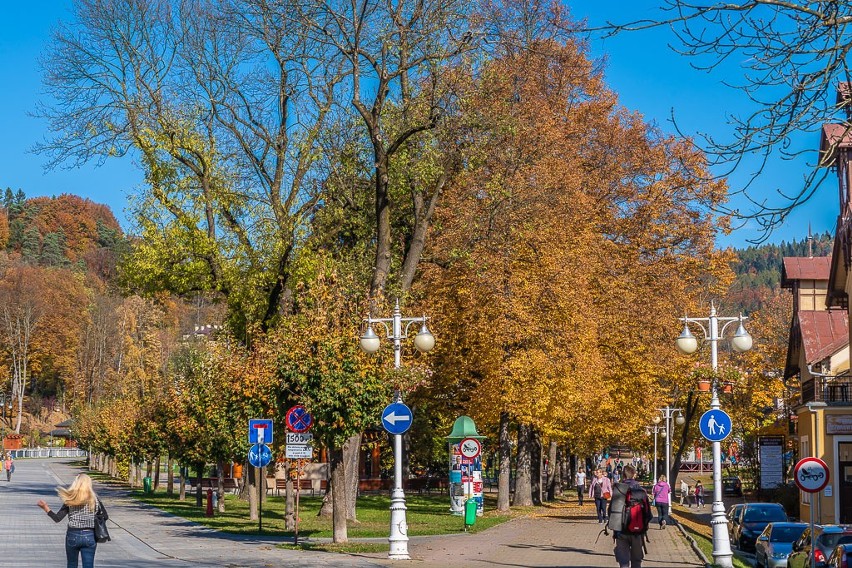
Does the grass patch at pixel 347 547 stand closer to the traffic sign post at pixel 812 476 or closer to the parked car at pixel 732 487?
the traffic sign post at pixel 812 476

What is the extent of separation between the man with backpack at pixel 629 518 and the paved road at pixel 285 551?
4.23 m

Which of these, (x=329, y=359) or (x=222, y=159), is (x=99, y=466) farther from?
(x=329, y=359)

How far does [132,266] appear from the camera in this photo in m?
37.2

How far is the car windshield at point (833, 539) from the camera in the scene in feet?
68.8

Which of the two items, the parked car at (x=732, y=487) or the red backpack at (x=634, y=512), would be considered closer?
the red backpack at (x=634, y=512)

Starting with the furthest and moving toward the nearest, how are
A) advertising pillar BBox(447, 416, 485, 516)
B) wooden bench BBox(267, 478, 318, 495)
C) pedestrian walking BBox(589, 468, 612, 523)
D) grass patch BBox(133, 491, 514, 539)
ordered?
1. wooden bench BBox(267, 478, 318, 495)
2. advertising pillar BBox(447, 416, 485, 516)
3. pedestrian walking BBox(589, 468, 612, 523)
4. grass patch BBox(133, 491, 514, 539)

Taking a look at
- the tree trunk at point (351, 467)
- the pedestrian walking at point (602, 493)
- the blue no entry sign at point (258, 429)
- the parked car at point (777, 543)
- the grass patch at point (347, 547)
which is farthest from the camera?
the pedestrian walking at point (602, 493)

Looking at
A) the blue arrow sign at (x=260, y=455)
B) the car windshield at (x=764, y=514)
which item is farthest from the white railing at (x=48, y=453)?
the car windshield at (x=764, y=514)

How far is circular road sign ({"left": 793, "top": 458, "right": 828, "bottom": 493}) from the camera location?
1864 centimetres

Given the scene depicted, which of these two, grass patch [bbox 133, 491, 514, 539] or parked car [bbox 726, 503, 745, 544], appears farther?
parked car [bbox 726, 503, 745, 544]

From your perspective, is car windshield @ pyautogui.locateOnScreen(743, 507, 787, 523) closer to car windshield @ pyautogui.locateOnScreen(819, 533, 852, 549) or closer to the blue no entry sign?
car windshield @ pyautogui.locateOnScreen(819, 533, 852, 549)

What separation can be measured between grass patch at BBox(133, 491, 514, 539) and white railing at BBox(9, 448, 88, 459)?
76132mm

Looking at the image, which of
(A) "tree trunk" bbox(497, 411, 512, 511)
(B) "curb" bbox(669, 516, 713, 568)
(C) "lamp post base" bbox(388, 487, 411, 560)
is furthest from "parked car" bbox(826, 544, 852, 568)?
(A) "tree trunk" bbox(497, 411, 512, 511)

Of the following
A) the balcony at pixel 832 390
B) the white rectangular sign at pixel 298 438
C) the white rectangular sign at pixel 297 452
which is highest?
the balcony at pixel 832 390
